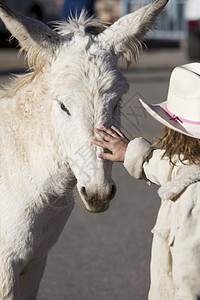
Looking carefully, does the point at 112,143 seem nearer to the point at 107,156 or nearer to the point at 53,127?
the point at 107,156

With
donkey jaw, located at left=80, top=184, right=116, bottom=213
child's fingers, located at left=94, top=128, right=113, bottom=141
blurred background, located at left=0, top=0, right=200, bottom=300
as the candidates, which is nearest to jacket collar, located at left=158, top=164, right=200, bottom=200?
donkey jaw, located at left=80, top=184, right=116, bottom=213

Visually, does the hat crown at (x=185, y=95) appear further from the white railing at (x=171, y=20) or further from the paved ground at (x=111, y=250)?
the white railing at (x=171, y=20)

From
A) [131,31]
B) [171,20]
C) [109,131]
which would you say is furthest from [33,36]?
[171,20]

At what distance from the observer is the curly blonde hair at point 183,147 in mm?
3049

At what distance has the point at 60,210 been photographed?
3.74 meters

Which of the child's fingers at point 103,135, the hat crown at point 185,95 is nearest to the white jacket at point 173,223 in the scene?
the child's fingers at point 103,135

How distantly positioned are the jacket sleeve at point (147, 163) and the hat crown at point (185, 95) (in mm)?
251

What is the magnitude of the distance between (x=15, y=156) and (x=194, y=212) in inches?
46.9

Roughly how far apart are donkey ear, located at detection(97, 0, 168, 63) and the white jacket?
2.12ft

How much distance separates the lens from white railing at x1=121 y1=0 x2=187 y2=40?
1912 cm

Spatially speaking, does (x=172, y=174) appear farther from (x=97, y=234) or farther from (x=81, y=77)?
(x=97, y=234)

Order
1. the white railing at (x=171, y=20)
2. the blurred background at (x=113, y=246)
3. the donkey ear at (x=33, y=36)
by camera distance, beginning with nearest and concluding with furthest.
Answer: the donkey ear at (x=33, y=36)
the blurred background at (x=113, y=246)
the white railing at (x=171, y=20)

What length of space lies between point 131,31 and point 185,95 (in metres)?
0.77

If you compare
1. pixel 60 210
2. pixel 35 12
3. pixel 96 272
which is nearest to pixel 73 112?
pixel 60 210
